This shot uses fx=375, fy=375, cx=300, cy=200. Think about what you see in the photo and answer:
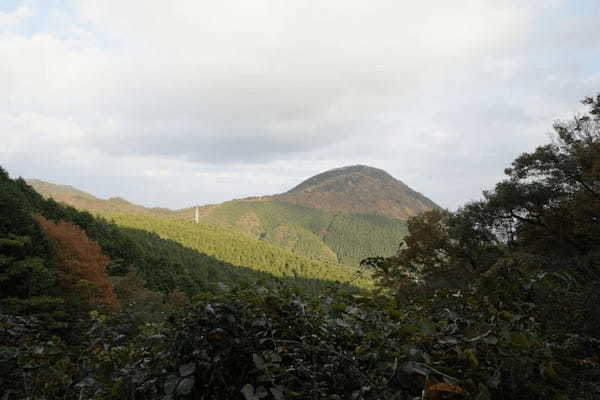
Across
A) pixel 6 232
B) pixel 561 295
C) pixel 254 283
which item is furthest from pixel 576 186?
pixel 6 232

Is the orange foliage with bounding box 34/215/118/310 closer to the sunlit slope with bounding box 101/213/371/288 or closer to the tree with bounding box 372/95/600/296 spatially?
the tree with bounding box 372/95/600/296

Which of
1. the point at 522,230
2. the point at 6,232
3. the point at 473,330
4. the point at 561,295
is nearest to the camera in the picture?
the point at 473,330

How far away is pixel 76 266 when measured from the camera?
65.4 ft

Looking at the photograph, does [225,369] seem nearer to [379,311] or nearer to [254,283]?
[254,283]

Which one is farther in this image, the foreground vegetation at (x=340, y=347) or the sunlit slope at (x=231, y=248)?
the sunlit slope at (x=231, y=248)

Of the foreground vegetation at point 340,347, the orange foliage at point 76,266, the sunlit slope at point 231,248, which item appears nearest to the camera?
the foreground vegetation at point 340,347

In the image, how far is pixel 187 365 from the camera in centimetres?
137

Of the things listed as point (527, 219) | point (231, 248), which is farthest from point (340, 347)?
point (231, 248)

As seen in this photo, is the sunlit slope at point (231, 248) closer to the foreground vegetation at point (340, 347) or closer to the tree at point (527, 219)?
the tree at point (527, 219)

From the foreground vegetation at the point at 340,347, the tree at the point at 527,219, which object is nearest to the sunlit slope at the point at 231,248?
the tree at the point at 527,219

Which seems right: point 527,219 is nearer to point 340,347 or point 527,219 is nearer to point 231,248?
point 340,347

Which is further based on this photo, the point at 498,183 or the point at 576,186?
the point at 498,183

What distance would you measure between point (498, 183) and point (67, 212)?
35.9 metres

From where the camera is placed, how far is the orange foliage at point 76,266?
18.7 meters
